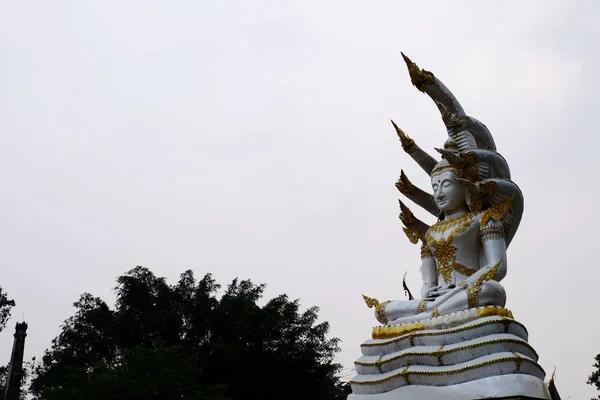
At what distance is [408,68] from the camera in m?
10.1

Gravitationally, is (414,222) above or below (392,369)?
above

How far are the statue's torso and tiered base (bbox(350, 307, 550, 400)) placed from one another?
1.32 metres

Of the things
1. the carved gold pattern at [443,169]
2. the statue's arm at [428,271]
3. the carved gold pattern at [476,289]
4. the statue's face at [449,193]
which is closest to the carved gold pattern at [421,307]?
the carved gold pattern at [476,289]

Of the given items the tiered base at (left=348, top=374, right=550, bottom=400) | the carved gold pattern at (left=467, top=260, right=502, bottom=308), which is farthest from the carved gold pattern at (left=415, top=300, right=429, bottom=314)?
the tiered base at (left=348, top=374, right=550, bottom=400)

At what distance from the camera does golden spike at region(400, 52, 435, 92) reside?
395 inches

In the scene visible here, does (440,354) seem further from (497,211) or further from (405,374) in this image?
(497,211)

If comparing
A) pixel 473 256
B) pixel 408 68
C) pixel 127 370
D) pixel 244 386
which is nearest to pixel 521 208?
pixel 473 256

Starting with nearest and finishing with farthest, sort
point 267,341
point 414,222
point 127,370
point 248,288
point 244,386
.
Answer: point 414,222, point 127,370, point 244,386, point 267,341, point 248,288

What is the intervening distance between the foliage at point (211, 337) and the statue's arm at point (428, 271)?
1117cm

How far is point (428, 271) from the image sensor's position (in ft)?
30.9

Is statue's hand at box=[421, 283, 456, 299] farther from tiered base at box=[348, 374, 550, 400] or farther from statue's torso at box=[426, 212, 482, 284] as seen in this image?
tiered base at box=[348, 374, 550, 400]

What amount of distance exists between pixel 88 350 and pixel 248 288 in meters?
5.70

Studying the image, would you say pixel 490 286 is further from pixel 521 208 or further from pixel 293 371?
pixel 293 371

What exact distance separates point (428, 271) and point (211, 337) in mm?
13403
